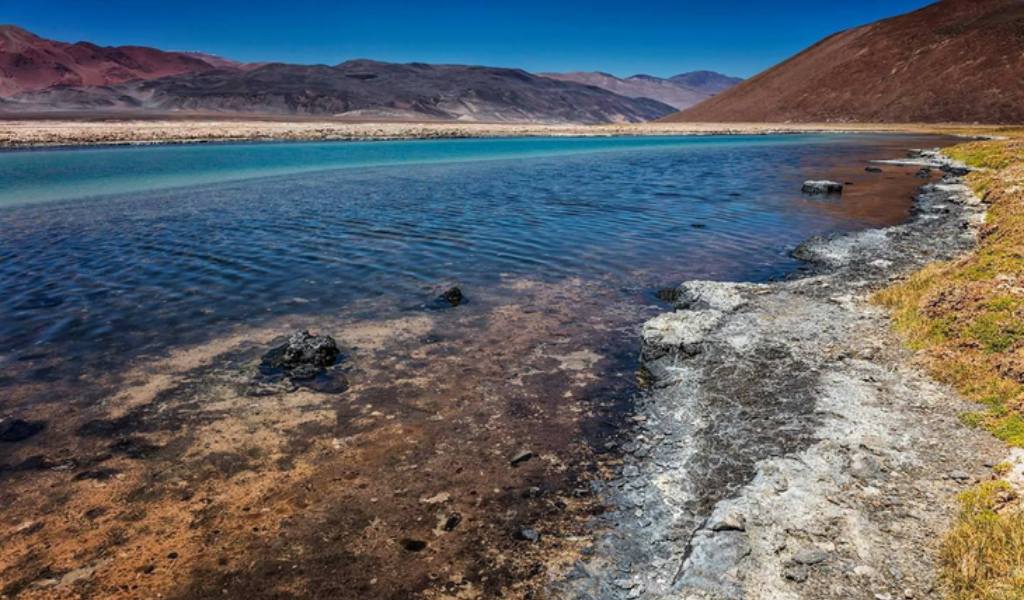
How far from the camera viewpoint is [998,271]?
10.2m

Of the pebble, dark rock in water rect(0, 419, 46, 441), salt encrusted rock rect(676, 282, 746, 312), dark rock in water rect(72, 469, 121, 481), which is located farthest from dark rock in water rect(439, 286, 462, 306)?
the pebble

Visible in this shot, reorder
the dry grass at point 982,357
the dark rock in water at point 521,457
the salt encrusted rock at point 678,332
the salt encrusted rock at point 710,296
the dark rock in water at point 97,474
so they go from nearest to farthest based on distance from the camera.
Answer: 1. the dry grass at point 982,357
2. the dark rock in water at point 97,474
3. the dark rock in water at point 521,457
4. the salt encrusted rock at point 678,332
5. the salt encrusted rock at point 710,296

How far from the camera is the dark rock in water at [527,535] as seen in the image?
6090 millimetres

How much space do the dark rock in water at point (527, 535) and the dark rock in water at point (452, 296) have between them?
805 cm

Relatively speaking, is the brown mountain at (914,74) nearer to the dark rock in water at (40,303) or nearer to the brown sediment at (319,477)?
the brown sediment at (319,477)

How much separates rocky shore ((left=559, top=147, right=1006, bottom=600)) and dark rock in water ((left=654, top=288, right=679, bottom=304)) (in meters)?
2.12

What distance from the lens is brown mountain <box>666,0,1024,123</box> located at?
124188mm

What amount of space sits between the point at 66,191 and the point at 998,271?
43.4 meters

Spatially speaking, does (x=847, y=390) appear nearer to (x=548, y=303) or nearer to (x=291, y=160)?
(x=548, y=303)

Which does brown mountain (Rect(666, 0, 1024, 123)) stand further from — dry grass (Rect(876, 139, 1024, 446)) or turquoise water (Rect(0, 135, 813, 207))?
dry grass (Rect(876, 139, 1024, 446))

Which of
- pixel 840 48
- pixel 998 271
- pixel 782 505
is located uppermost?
pixel 840 48

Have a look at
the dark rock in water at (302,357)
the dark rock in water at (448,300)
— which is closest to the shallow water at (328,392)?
→ the dark rock in water at (448,300)

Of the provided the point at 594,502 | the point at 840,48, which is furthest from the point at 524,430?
the point at 840,48

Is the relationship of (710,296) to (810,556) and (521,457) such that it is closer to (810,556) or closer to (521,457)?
(521,457)
